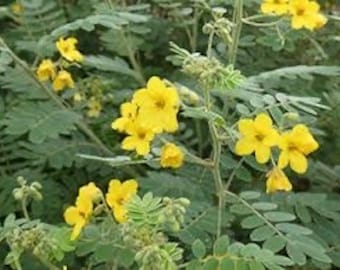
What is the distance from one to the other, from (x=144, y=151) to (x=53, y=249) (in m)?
0.20

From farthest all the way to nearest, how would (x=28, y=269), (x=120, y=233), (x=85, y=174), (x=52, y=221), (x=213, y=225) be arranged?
(x=85, y=174), (x=52, y=221), (x=28, y=269), (x=213, y=225), (x=120, y=233)

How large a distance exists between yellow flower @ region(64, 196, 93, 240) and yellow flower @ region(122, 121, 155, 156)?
10 centimetres

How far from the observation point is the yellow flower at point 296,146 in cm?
153

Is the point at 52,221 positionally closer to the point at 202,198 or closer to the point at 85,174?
the point at 85,174

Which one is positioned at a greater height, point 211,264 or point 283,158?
point 283,158

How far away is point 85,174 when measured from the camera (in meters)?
2.18

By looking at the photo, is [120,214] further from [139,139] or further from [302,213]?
[302,213]

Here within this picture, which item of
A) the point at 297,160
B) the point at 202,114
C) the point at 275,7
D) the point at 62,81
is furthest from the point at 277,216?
the point at 62,81

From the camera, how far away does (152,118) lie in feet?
4.96

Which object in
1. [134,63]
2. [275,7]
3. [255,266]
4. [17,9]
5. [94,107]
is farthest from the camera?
[17,9]

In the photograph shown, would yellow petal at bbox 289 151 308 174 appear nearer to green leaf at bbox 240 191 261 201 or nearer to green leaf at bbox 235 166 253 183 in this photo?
green leaf at bbox 240 191 261 201

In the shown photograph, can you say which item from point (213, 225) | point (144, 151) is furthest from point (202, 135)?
point (144, 151)

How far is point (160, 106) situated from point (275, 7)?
427mm

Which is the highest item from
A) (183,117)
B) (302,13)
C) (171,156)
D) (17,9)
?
(302,13)
